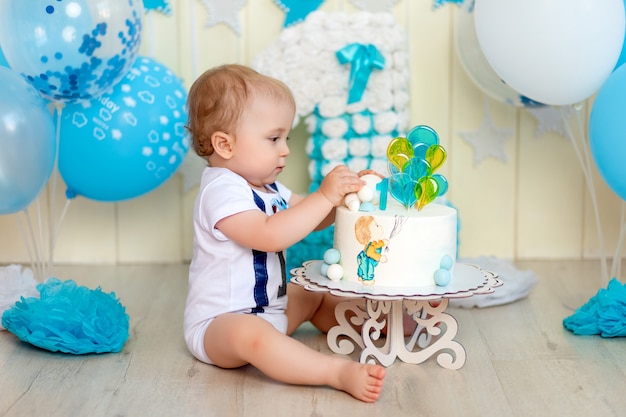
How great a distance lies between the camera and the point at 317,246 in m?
2.33

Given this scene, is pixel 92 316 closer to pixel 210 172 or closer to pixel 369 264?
pixel 210 172

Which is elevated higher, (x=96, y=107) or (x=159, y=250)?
(x=96, y=107)

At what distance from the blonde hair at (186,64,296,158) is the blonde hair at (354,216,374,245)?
0.30 meters

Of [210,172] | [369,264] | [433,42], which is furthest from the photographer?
[433,42]

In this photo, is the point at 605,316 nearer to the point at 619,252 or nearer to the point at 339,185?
the point at 619,252

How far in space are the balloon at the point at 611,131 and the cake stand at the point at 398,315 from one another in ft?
1.23

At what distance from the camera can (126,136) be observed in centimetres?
214

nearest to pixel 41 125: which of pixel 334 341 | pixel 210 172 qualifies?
pixel 210 172

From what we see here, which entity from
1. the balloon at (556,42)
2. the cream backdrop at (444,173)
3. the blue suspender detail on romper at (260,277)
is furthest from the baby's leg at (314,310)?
the cream backdrop at (444,173)

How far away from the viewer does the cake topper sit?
5.25 feet

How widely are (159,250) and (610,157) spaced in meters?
1.40

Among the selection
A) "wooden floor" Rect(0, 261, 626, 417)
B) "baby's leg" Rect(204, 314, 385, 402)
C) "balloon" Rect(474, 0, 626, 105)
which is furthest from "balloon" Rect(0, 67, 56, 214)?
"balloon" Rect(474, 0, 626, 105)

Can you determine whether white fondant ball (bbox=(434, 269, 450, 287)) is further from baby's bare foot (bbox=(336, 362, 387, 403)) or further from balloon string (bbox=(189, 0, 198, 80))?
balloon string (bbox=(189, 0, 198, 80))

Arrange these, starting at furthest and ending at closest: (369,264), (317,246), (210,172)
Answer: (317,246), (210,172), (369,264)
